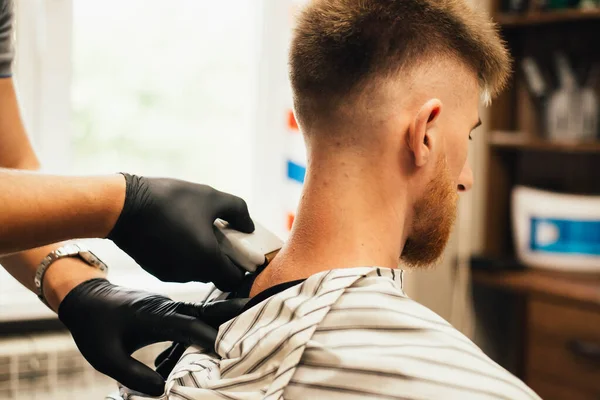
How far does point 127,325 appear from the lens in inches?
44.9

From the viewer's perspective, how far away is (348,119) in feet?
3.53

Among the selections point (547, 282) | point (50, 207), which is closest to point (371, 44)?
point (50, 207)

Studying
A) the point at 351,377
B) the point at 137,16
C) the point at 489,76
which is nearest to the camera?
the point at 351,377

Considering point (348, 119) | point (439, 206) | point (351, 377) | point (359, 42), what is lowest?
point (351, 377)

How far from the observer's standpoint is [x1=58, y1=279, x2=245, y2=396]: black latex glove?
1.03 m

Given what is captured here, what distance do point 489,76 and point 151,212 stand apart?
0.61 meters

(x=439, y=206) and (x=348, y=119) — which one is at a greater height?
(x=348, y=119)

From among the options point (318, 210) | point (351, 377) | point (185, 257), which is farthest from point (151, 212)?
point (351, 377)

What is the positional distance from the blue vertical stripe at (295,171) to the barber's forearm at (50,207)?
1.98 meters

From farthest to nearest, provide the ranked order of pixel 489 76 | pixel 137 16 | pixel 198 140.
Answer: pixel 198 140 < pixel 137 16 < pixel 489 76

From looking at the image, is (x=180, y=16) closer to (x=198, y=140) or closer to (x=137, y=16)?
(x=137, y=16)

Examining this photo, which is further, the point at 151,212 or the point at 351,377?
the point at 151,212

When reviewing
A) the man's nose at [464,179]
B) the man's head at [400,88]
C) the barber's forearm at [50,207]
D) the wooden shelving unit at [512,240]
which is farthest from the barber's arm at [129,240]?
the wooden shelving unit at [512,240]

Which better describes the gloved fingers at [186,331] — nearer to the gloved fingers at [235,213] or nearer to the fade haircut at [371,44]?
the gloved fingers at [235,213]
